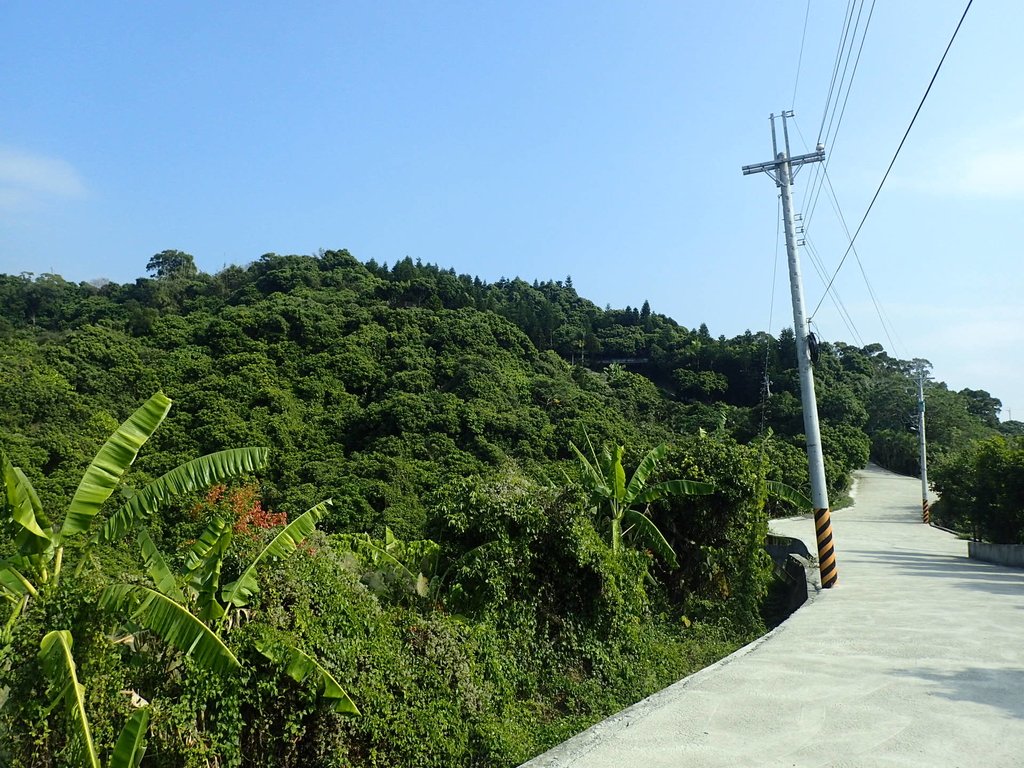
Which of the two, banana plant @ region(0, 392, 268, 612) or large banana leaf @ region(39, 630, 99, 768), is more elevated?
banana plant @ region(0, 392, 268, 612)

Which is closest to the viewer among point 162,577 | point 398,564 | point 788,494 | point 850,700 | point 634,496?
point 162,577

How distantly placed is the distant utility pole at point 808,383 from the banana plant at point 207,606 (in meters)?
9.62

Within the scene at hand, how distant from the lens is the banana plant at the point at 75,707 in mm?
4453

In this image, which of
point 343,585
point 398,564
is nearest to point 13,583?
point 343,585

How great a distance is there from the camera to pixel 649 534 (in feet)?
41.0

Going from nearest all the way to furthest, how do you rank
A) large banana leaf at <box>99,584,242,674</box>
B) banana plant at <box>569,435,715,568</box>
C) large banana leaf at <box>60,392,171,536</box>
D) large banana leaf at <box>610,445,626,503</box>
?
1. large banana leaf at <box>99,584,242,674</box>
2. large banana leaf at <box>60,392,171,536</box>
3. large banana leaf at <box>610,445,626,503</box>
4. banana plant at <box>569,435,715,568</box>

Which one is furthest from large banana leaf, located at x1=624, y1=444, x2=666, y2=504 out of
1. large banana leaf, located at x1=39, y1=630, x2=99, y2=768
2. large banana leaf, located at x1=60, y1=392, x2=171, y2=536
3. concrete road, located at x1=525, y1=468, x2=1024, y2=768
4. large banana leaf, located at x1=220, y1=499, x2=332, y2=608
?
large banana leaf, located at x1=39, y1=630, x2=99, y2=768

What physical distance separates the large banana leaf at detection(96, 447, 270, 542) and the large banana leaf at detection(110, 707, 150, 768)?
1517 millimetres

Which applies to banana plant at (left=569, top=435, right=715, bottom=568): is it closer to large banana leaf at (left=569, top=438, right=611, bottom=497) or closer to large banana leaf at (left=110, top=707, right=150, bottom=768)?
large banana leaf at (left=569, top=438, right=611, bottom=497)

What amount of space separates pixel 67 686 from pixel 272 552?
5.72 feet

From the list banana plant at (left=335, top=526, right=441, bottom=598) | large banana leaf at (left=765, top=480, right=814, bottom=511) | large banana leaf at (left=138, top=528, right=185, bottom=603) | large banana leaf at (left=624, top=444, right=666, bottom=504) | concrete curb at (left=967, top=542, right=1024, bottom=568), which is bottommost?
concrete curb at (left=967, top=542, right=1024, bottom=568)

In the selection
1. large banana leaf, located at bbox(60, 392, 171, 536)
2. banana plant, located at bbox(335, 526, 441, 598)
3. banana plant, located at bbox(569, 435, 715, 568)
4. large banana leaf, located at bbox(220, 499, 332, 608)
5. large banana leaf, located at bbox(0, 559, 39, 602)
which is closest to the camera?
large banana leaf, located at bbox(0, 559, 39, 602)

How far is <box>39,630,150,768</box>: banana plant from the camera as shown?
4.45 metres

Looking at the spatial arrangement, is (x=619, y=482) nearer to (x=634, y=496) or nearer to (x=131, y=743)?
(x=634, y=496)
